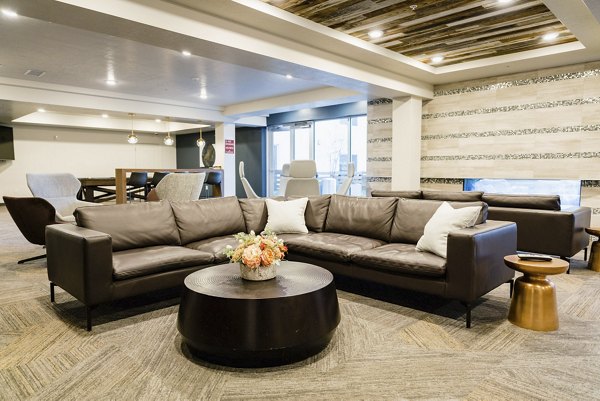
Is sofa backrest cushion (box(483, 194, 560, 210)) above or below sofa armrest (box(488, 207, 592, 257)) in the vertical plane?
above

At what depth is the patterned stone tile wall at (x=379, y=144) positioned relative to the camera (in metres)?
7.91

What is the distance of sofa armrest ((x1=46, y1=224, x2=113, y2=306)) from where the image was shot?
8.63 ft

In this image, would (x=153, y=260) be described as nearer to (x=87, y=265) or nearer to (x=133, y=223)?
(x=87, y=265)

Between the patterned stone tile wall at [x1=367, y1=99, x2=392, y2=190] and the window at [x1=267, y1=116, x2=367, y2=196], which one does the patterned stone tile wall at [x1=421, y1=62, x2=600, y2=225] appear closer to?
the patterned stone tile wall at [x1=367, y1=99, x2=392, y2=190]

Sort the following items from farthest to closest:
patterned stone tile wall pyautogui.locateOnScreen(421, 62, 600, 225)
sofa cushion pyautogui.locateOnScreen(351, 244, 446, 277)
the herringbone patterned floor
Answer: patterned stone tile wall pyautogui.locateOnScreen(421, 62, 600, 225), sofa cushion pyautogui.locateOnScreen(351, 244, 446, 277), the herringbone patterned floor

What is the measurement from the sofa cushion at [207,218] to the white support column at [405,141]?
392 centimetres

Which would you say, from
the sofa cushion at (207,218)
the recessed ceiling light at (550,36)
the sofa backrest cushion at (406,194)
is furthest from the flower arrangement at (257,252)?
the recessed ceiling light at (550,36)

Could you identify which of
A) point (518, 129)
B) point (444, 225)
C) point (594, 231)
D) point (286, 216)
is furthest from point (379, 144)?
point (444, 225)

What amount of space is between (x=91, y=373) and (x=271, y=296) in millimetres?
1035

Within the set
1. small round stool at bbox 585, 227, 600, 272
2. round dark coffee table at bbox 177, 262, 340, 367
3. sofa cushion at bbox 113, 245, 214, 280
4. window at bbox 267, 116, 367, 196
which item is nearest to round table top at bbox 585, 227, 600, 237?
small round stool at bbox 585, 227, 600, 272

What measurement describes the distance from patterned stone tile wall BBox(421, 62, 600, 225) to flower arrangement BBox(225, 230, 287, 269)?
556cm

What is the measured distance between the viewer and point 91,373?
2131mm

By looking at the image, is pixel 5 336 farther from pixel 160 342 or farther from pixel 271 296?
pixel 271 296

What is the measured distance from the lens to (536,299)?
2.71 meters
